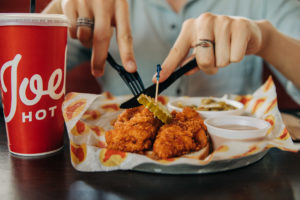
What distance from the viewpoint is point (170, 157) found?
964 millimetres

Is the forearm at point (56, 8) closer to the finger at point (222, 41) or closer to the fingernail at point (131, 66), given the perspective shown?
the fingernail at point (131, 66)

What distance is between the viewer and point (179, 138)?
1.01 m

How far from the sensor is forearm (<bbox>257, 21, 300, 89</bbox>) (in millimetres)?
2031

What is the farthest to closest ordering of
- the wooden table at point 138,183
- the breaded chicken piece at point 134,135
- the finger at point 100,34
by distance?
1. the finger at point 100,34
2. the breaded chicken piece at point 134,135
3. the wooden table at point 138,183

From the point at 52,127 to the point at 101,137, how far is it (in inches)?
8.4

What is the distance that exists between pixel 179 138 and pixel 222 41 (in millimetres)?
777

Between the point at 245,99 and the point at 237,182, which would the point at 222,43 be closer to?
the point at 245,99

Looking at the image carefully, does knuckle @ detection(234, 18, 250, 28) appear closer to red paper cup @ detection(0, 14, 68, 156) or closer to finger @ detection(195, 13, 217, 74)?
finger @ detection(195, 13, 217, 74)

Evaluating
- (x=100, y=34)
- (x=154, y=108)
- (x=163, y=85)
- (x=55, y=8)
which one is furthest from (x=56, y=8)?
(x=154, y=108)

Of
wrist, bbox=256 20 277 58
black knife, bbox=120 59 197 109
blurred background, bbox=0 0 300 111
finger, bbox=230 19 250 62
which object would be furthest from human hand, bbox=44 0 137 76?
blurred background, bbox=0 0 300 111

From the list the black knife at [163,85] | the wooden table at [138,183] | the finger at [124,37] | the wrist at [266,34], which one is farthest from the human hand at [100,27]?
the wrist at [266,34]

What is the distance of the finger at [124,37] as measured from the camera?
1510 mm

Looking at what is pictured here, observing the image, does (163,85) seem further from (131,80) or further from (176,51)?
(176,51)

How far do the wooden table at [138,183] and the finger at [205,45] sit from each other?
72 cm
